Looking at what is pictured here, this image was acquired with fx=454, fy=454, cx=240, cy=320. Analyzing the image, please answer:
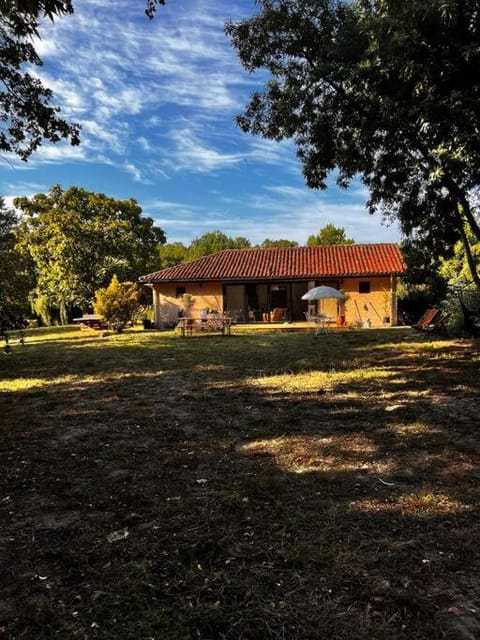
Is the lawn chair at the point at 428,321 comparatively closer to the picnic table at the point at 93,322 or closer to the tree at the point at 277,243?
the picnic table at the point at 93,322

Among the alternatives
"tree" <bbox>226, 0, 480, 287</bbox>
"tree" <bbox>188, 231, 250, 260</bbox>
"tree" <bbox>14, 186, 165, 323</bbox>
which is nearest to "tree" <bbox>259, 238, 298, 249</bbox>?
"tree" <bbox>188, 231, 250, 260</bbox>

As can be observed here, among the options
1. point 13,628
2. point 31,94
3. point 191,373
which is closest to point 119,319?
point 191,373

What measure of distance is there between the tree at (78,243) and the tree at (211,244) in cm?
2773

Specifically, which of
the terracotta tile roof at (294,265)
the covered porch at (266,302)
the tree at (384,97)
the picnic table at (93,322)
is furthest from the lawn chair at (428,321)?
the picnic table at (93,322)

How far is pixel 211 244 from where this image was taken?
2539 inches

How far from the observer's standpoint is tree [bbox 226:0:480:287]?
20.6 ft

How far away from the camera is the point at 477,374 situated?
820 centimetres

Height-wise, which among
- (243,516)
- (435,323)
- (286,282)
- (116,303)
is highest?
(286,282)

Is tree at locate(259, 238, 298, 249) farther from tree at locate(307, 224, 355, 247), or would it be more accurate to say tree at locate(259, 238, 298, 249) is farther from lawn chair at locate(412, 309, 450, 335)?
lawn chair at locate(412, 309, 450, 335)

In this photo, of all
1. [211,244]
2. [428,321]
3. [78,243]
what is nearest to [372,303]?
[428,321]

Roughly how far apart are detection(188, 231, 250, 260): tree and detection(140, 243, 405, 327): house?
3235 cm

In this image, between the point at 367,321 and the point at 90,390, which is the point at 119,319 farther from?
the point at 90,390

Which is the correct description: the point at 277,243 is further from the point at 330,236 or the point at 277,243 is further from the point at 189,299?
the point at 189,299

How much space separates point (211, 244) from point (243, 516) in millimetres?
62667
